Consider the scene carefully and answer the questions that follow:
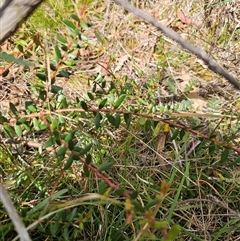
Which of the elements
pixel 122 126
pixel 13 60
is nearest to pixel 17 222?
pixel 13 60

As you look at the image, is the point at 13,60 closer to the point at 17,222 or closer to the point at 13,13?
the point at 13,13

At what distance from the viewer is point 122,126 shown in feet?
6.36

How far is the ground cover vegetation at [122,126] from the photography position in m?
1.48

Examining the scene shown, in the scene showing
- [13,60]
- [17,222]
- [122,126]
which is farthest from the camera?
[122,126]

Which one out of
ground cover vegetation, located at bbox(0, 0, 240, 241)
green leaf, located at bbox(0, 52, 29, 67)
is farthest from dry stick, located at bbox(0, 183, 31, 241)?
ground cover vegetation, located at bbox(0, 0, 240, 241)

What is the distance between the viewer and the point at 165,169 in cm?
192

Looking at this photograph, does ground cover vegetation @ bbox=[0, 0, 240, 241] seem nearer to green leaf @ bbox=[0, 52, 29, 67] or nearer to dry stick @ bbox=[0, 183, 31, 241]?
green leaf @ bbox=[0, 52, 29, 67]

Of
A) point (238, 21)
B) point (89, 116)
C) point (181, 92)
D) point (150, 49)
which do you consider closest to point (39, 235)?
point (89, 116)

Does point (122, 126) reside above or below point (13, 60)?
below

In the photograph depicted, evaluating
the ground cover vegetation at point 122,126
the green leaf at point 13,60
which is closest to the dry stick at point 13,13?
the green leaf at point 13,60

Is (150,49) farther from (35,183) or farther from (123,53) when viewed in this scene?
(35,183)

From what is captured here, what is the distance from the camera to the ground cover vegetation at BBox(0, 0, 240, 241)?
4.84 ft

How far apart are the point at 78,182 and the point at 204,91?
896mm

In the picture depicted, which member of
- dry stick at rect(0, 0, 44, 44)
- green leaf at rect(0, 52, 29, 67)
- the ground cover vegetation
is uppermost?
dry stick at rect(0, 0, 44, 44)
